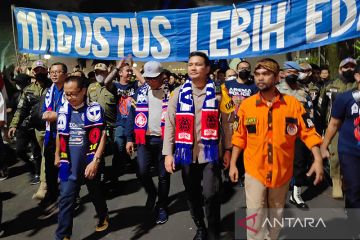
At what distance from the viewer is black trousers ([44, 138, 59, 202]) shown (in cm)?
498

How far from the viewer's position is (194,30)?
5.18 metres

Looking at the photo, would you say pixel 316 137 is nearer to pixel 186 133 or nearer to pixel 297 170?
pixel 186 133

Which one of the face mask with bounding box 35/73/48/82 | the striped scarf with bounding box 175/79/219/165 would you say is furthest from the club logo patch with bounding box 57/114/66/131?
the face mask with bounding box 35/73/48/82

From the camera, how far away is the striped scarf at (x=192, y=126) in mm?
3623

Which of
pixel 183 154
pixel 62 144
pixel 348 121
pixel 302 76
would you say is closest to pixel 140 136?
pixel 62 144

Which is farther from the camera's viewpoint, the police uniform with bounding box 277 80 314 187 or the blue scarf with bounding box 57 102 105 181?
the police uniform with bounding box 277 80 314 187

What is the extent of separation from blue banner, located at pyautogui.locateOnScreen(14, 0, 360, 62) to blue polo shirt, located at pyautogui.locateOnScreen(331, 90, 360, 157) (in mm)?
1237

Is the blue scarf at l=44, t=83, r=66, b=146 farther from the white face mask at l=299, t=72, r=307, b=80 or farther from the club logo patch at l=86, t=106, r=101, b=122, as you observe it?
the white face mask at l=299, t=72, r=307, b=80

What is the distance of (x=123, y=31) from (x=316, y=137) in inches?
135

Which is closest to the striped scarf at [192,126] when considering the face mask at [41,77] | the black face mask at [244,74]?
the black face mask at [244,74]

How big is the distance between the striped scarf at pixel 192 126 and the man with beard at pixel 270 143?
44cm

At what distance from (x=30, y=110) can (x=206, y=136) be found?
12.4 feet

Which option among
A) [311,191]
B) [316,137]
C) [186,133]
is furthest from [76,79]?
[311,191]

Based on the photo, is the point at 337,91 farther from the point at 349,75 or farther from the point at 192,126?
the point at 192,126
